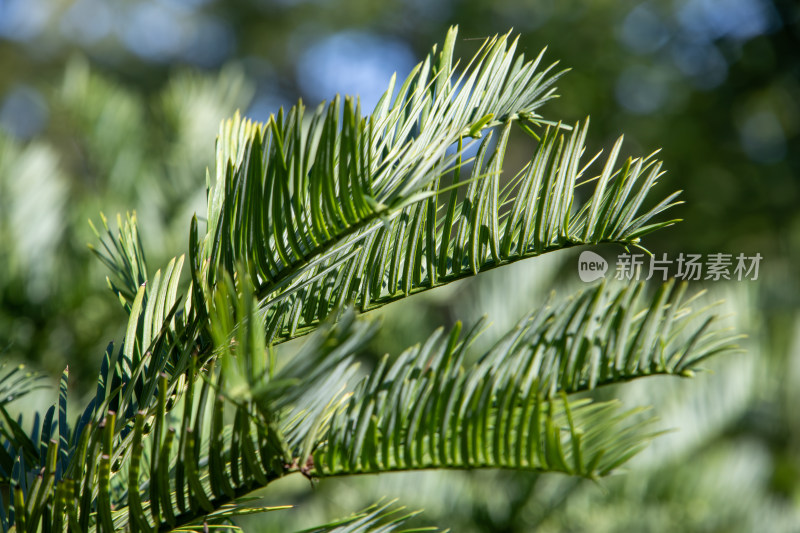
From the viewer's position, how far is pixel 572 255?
1.68m

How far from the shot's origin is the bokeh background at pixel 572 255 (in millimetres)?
1042

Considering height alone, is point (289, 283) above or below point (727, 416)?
above

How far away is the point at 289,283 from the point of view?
14.5 inches

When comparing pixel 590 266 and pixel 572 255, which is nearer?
pixel 590 266

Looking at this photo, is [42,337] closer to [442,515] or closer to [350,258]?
[442,515]

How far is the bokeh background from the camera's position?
3.42 feet

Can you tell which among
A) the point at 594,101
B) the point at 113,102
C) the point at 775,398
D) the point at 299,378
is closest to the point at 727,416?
the point at 775,398

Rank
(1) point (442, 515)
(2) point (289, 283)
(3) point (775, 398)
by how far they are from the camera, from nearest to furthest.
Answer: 1. (2) point (289, 283)
2. (1) point (442, 515)
3. (3) point (775, 398)

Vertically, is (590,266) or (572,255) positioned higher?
(572,255)

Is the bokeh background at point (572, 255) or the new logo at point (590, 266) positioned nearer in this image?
the new logo at point (590, 266)

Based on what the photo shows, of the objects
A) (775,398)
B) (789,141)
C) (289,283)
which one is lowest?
(775,398)

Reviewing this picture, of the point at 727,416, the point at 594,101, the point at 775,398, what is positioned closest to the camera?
the point at 727,416

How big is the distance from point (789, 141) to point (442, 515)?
2.40 meters

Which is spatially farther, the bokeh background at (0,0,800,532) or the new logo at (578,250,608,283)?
the bokeh background at (0,0,800,532)
